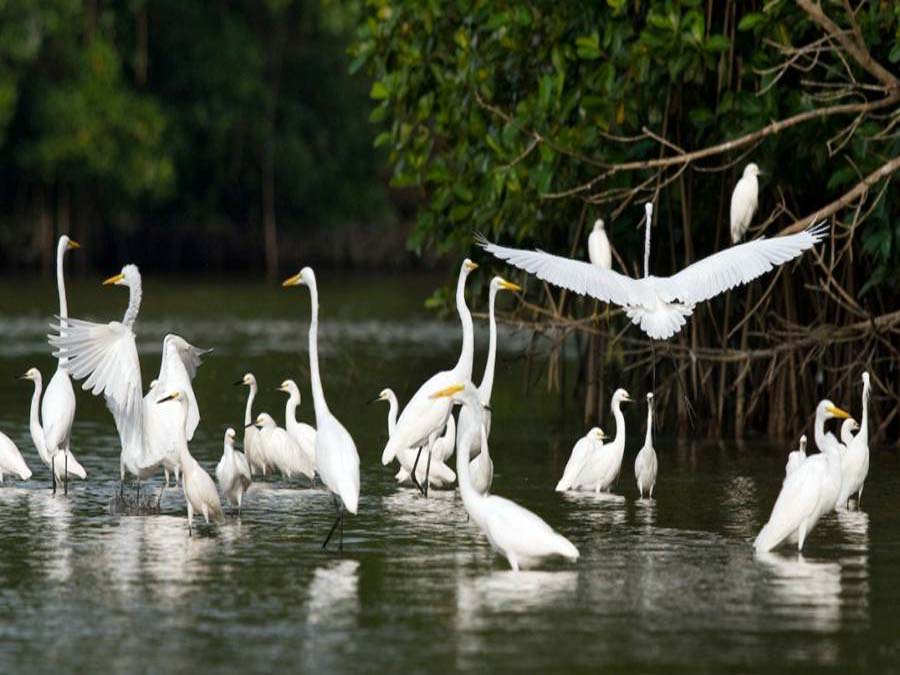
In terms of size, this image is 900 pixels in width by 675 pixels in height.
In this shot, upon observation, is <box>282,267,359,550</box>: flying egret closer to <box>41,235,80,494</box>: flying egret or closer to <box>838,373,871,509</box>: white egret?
<box>41,235,80,494</box>: flying egret

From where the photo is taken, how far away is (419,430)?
44.3 ft

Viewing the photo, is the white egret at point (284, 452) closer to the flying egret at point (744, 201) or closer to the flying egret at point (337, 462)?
the flying egret at point (337, 462)

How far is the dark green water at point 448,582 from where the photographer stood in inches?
348

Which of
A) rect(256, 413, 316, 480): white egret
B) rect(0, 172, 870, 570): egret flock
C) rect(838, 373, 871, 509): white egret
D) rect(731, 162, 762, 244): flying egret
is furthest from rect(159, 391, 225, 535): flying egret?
rect(731, 162, 762, 244): flying egret

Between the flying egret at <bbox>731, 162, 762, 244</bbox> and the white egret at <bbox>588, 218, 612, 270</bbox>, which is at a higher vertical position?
the flying egret at <bbox>731, 162, 762, 244</bbox>

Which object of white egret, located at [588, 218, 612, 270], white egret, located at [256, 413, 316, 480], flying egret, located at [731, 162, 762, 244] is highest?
flying egret, located at [731, 162, 762, 244]

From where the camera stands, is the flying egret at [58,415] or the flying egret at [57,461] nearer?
the flying egret at [58,415]

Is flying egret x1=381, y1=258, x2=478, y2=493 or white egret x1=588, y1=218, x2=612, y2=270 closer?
flying egret x1=381, y1=258, x2=478, y2=493

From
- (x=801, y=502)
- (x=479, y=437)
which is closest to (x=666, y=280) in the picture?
(x=479, y=437)

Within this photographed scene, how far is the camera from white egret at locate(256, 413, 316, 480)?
14.7 m

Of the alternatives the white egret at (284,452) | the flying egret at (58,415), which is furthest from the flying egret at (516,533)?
the flying egret at (58,415)

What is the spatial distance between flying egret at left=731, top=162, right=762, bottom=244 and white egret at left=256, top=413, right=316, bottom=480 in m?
3.80

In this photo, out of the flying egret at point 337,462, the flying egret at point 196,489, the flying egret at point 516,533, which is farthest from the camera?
the flying egret at point 196,489

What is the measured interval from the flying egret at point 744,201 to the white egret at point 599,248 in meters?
1.04
